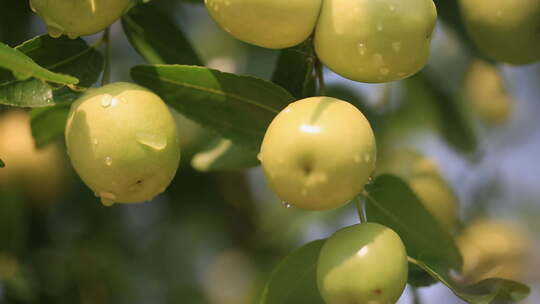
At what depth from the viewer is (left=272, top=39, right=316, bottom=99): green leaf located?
49.1 inches

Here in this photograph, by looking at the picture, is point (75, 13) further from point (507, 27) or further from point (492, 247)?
point (492, 247)

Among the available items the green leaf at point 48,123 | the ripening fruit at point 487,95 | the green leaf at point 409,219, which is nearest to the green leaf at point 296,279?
the green leaf at point 409,219

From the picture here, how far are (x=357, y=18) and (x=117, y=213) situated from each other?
1.45 m

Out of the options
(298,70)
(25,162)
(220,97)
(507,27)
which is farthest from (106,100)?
(25,162)

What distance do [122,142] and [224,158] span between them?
0.51m

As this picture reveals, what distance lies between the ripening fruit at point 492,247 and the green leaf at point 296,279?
0.76m

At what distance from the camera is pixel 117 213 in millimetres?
2363

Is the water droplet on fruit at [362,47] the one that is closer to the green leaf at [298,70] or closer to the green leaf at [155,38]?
the green leaf at [298,70]

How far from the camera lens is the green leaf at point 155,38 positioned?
1.46m

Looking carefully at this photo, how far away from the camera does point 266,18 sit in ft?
3.55

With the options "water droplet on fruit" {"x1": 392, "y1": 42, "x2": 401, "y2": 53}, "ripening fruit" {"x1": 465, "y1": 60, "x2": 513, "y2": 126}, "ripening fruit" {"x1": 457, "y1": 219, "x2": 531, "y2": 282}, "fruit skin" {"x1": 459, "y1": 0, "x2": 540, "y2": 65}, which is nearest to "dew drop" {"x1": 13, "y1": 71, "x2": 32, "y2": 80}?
"water droplet on fruit" {"x1": 392, "y1": 42, "x2": 401, "y2": 53}

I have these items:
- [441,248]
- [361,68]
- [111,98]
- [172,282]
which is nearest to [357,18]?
[361,68]

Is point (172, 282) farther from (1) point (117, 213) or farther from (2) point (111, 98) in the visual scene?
(2) point (111, 98)

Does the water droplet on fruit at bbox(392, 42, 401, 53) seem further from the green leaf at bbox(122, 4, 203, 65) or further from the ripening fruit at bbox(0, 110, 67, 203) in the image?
the ripening fruit at bbox(0, 110, 67, 203)
